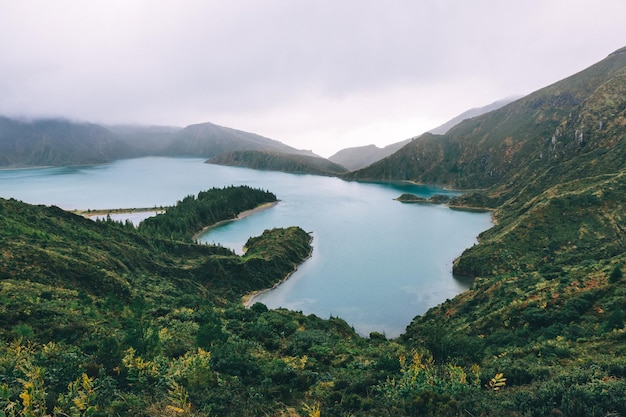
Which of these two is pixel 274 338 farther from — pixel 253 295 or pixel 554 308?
pixel 253 295

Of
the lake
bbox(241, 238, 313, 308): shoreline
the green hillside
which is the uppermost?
the green hillside

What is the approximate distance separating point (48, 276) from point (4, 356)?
26475 millimetres

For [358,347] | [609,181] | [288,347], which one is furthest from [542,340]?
[609,181]

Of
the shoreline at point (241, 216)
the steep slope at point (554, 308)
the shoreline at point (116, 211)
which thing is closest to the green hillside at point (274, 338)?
the steep slope at point (554, 308)

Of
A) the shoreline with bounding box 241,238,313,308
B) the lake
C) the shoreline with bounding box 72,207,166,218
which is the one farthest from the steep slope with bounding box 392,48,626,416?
the shoreline with bounding box 72,207,166,218

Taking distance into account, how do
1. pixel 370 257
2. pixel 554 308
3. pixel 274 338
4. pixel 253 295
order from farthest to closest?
pixel 370 257 → pixel 253 295 → pixel 554 308 → pixel 274 338

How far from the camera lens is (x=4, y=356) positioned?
21.1 metres

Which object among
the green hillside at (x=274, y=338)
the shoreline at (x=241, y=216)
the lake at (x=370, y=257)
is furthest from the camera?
the shoreline at (x=241, y=216)

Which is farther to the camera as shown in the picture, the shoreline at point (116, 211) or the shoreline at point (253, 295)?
the shoreline at point (116, 211)

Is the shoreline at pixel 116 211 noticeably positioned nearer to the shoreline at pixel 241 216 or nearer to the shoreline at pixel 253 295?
the shoreline at pixel 241 216

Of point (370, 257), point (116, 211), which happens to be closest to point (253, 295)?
point (370, 257)

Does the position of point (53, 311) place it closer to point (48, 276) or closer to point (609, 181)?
point (48, 276)

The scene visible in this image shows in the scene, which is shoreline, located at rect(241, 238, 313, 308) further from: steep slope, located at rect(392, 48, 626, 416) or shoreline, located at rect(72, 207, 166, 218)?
shoreline, located at rect(72, 207, 166, 218)

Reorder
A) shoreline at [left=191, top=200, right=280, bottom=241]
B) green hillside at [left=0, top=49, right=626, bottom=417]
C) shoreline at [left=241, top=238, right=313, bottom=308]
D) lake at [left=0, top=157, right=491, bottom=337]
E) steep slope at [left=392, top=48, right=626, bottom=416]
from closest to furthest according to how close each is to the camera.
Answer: green hillside at [left=0, top=49, right=626, bottom=417]
steep slope at [left=392, top=48, right=626, bottom=416]
lake at [left=0, top=157, right=491, bottom=337]
shoreline at [left=241, top=238, right=313, bottom=308]
shoreline at [left=191, top=200, right=280, bottom=241]
